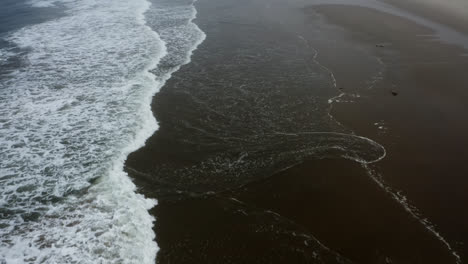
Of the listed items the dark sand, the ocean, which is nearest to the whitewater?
the ocean

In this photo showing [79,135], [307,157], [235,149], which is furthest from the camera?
[79,135]

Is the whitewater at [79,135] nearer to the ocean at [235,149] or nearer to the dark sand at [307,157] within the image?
the ocean at [235,149]

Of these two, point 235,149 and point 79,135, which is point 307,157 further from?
point 79,135

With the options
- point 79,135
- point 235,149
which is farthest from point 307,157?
point 79,135

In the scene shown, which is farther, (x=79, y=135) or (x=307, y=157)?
(x=79, y=135)

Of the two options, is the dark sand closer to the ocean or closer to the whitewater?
the ocean

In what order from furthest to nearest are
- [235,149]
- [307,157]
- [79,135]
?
[79,135], [235,149], [307,157]

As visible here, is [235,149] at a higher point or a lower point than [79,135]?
higher
